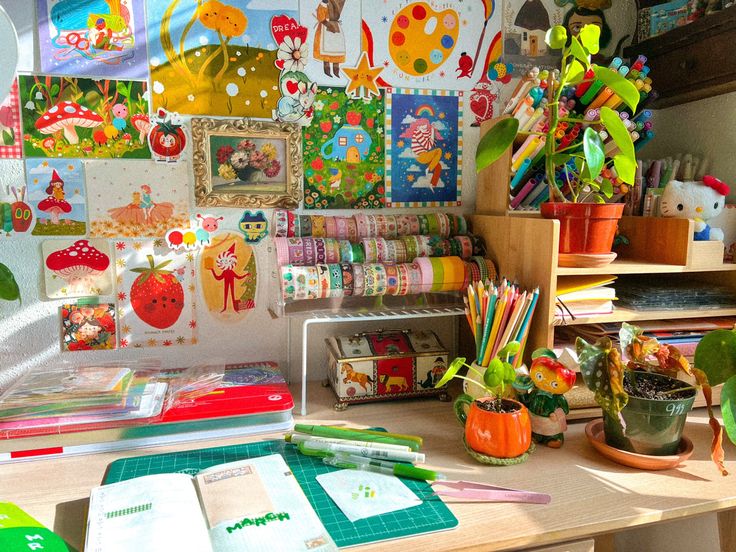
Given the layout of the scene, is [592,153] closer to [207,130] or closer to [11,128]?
[207,130]

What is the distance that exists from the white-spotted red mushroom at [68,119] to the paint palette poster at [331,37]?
0.47 meters

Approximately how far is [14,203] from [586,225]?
3.76 feet

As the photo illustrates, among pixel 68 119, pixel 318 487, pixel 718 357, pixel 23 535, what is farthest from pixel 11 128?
pixel 718 357

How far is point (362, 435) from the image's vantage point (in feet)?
3.16

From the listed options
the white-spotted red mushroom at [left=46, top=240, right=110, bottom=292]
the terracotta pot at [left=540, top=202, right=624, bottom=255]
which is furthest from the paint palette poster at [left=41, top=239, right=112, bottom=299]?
the terracotta pot at [left=540, top=202, right=624, bottom=255]

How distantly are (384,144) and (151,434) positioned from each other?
80 cm

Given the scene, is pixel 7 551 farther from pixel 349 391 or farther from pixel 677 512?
pixel 677 512

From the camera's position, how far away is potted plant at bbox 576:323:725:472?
89cm

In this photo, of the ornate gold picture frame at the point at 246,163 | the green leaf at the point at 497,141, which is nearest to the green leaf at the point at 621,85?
the green leaf at the point at 497,141

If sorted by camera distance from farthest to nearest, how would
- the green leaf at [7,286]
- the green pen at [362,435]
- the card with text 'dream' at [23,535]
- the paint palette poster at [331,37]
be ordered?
the paint palette poster at [331,37] < the green leaf at [7,286] < the green pen at [362,435] < the card with text 'dream' at [23,535]

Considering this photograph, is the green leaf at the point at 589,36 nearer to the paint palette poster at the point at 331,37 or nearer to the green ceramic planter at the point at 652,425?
the paint palette poster at the point at 331,37

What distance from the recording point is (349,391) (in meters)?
1.18

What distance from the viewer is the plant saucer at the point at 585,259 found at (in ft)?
3.55

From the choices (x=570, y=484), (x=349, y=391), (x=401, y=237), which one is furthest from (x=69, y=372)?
(x=570, y=484)
